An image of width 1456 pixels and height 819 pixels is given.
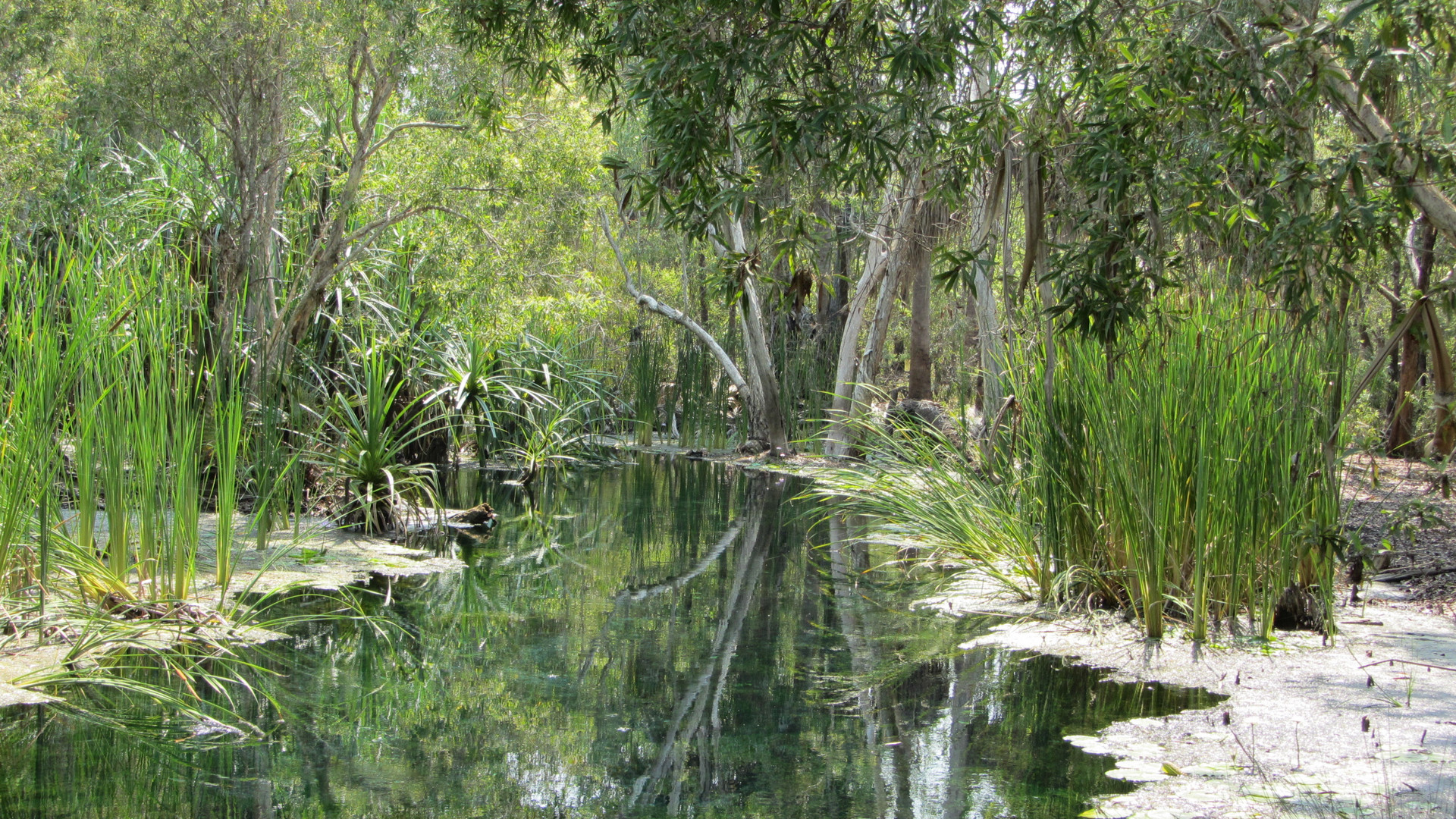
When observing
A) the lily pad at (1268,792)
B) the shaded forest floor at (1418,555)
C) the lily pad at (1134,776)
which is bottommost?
the lily pad at (1134,776)

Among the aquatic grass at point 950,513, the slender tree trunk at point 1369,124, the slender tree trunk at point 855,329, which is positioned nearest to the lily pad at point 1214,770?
the slender tree trunk at point 1369,124

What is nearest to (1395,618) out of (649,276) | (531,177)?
(531,177)

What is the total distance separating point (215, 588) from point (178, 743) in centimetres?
163

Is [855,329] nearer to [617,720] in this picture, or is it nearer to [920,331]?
[920,331]

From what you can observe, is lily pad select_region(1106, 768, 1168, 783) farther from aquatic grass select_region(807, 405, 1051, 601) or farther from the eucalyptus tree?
aquatic grass select_region(807, 405, 1051, 601)

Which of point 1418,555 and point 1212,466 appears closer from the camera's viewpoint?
point 1212,466

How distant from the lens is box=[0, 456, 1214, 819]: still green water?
10.5ft

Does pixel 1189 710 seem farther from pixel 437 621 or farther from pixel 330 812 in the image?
pixel 437 621

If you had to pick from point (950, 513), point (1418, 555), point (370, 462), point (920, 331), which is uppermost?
point (920, 331)

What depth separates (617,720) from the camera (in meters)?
3.98

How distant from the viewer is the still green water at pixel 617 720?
126 inches

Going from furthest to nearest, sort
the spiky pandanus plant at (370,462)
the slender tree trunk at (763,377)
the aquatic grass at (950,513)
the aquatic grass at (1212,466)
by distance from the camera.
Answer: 1. the slender tree trunk at (763,377)
2. the spiky pandanus plant at (370,462)
3. the aquatic grass at (950,513)
4. the aquatic grass at (1212,466)

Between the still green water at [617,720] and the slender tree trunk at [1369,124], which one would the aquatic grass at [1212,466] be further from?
the slender tree trunk at [1369,124]

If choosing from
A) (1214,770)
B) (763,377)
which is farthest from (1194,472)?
(763,377)
